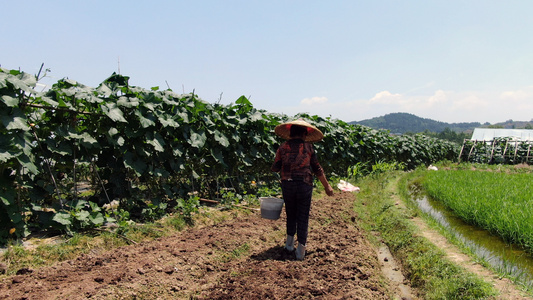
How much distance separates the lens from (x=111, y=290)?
281cm

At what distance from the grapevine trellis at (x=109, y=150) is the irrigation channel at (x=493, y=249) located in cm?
395

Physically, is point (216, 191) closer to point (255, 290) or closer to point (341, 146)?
point (255, 290)

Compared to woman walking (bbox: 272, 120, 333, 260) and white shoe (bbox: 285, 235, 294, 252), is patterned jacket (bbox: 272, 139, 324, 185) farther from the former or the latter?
white shoe (bbox: 285, 235, 294, 252)

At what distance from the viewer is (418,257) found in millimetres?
4215

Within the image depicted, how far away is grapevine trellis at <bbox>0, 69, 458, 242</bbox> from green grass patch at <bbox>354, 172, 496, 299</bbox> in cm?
271

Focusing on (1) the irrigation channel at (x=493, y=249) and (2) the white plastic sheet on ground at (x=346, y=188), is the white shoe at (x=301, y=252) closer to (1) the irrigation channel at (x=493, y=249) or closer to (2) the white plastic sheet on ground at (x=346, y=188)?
(1) the irrigation channel at (x=493, y=249)

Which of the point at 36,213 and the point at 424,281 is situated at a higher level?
the point at 36,213

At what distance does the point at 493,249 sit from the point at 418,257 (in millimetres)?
1494

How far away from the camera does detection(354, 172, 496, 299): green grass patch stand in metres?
3.19

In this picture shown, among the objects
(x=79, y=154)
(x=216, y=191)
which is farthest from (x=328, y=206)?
(x=79, y=154)

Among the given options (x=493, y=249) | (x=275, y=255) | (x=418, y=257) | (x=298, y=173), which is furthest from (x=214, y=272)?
(x=493, y=249)

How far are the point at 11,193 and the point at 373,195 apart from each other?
7552 millimetres

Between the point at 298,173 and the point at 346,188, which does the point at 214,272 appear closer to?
the point at 298,173

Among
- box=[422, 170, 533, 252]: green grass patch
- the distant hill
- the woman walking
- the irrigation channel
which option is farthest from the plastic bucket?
the distant hill
